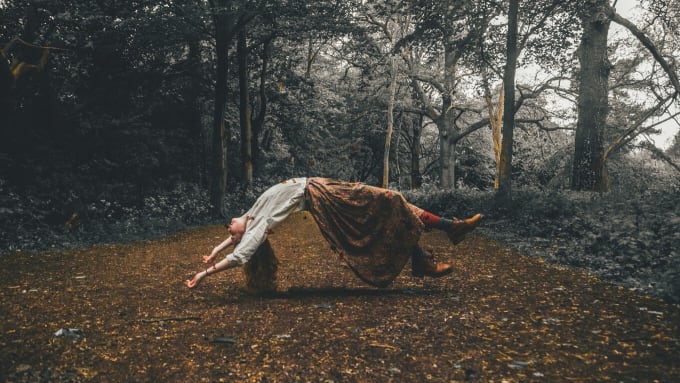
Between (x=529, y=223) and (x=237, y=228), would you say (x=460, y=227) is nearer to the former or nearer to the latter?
(x=237, y=228)

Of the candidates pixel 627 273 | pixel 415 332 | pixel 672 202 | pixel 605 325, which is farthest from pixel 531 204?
pixel 415 332

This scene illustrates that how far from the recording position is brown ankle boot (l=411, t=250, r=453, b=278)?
4781mm

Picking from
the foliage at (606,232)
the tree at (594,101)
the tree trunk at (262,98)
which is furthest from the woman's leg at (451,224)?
the tree trunk at (262,98)

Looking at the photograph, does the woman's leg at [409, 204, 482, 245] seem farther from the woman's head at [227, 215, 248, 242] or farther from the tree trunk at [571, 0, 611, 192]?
the tree trunk at [571, 0, 611, 192]

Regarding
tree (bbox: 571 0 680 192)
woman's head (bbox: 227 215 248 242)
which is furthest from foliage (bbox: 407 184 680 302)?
woman's head (bbox: 227 215 248 242)

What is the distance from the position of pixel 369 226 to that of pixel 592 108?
34.0 feet

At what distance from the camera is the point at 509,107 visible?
11570 mm

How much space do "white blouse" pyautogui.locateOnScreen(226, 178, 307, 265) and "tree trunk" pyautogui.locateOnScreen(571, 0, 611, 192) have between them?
33.1 feet

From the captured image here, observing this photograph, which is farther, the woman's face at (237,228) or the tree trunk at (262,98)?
the tree trunk at (262,98)

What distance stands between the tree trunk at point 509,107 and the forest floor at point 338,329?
5929 mm

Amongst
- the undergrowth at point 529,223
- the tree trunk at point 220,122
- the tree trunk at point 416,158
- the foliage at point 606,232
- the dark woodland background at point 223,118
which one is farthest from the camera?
the tree trunk at point 416,158

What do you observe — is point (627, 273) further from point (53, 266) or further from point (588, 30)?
point (588, 30)

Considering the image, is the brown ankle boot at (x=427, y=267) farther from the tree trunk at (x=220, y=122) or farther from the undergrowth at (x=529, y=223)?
the tree trunk at (x=220, y=122)

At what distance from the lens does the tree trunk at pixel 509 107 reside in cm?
1157
